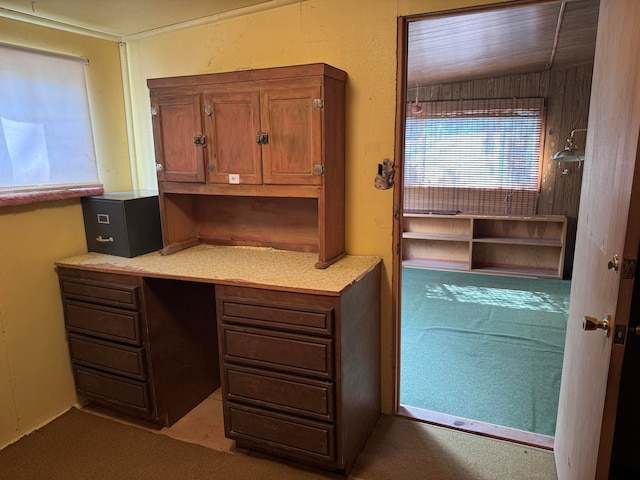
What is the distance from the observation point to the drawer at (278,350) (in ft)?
5.73

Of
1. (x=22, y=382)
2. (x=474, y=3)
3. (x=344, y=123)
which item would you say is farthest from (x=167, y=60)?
(x=22, y=382)

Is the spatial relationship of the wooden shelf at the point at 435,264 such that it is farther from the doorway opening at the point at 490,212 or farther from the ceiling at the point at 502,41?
the ceiling at the point at 502,41

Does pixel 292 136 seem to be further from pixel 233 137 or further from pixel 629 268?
pixel 629 268

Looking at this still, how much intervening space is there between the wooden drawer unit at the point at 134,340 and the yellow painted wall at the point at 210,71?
5.8 inches

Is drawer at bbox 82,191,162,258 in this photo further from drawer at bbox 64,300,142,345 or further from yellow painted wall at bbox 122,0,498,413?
yellow painted wall at bbox 122,0,498,413

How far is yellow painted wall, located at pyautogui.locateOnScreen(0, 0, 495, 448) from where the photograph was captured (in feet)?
6.81

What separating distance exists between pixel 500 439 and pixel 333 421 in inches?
36.6

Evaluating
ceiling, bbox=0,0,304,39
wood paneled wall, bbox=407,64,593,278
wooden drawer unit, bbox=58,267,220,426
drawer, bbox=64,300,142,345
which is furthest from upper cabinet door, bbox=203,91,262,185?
wood paneled wall, bbox=407,64,593,278

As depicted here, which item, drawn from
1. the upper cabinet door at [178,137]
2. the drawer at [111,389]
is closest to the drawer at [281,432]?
the drawer at [111,389]

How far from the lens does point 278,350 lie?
1814 mm

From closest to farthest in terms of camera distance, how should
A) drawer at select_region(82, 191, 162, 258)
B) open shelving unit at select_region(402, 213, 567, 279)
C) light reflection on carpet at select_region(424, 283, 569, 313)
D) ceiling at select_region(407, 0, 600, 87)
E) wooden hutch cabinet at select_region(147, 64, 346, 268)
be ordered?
wooden hutch cabinet at select_region(147, 64, 346, 268), drawer at select_region(82, 191, 162, 258), ceiling at select_region(407, 0, 600, 87), light reflection on carpet at select_region(424, 283, 569, 313), open shelving unit at select_region(402, 213, 567, 279)

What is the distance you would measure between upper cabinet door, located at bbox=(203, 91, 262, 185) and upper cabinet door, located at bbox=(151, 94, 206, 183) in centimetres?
5

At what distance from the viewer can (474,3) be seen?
1.85 meters

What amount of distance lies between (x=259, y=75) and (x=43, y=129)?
1200 mm
